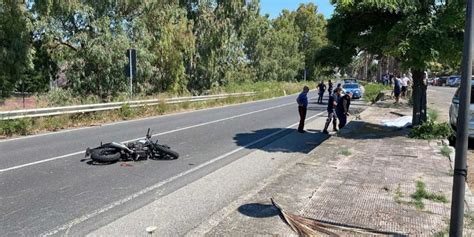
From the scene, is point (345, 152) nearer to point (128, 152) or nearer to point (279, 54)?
point (128, 152)

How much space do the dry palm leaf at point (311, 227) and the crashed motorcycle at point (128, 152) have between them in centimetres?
497

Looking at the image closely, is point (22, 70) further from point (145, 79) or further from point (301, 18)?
point (301, 18)

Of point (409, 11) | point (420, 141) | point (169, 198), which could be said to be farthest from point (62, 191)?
point (409, 11)

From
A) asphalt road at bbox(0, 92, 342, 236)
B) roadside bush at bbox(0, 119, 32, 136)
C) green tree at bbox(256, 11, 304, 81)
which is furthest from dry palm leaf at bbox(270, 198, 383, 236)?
green tree at bbox(256, 11, 304, 81)

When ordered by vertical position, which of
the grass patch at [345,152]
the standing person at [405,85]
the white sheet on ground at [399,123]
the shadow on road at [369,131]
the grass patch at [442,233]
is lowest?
the grass patch at [442,233]

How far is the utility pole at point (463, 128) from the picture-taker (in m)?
3.77

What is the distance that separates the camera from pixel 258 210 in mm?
5504

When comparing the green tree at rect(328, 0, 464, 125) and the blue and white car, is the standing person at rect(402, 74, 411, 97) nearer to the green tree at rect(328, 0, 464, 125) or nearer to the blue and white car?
the blue and white car

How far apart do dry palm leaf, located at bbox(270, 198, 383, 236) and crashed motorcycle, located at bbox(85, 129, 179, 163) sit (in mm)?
4974

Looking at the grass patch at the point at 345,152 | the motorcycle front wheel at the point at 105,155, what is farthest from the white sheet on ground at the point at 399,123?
the motorcycle front wheel at the point at 105,155

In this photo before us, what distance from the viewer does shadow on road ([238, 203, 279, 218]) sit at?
5324mm

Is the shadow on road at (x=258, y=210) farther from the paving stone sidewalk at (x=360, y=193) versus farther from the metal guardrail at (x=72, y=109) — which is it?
the metal guardrail at (x=72, y=109)

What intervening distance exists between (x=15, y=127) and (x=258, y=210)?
1132 centimetres

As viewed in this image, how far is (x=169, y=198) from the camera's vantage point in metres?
6.71
